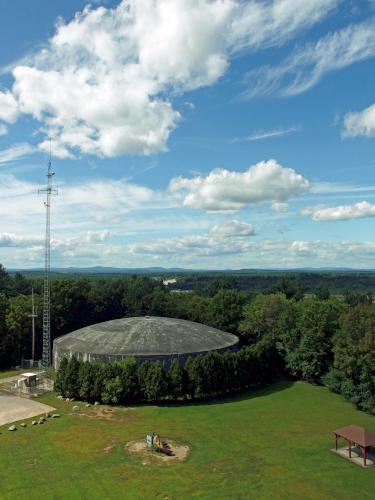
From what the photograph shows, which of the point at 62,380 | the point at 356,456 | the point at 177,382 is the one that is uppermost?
the point at 62,380

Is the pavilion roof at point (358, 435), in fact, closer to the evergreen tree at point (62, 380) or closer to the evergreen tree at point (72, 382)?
the evergreen tree at point (72, 382)

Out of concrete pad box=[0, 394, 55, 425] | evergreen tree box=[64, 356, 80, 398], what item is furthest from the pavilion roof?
concrete pad box=[0, 394, 55, 425]

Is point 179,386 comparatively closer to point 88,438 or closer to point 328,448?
point 88,438

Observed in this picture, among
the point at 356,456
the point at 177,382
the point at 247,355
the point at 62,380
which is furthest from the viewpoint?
the point at 247,355

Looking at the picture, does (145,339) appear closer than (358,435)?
No

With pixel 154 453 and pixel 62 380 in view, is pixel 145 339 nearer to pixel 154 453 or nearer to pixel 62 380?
pixel 62 380

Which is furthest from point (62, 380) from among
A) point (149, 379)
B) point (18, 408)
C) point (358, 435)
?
point (358, 435)
